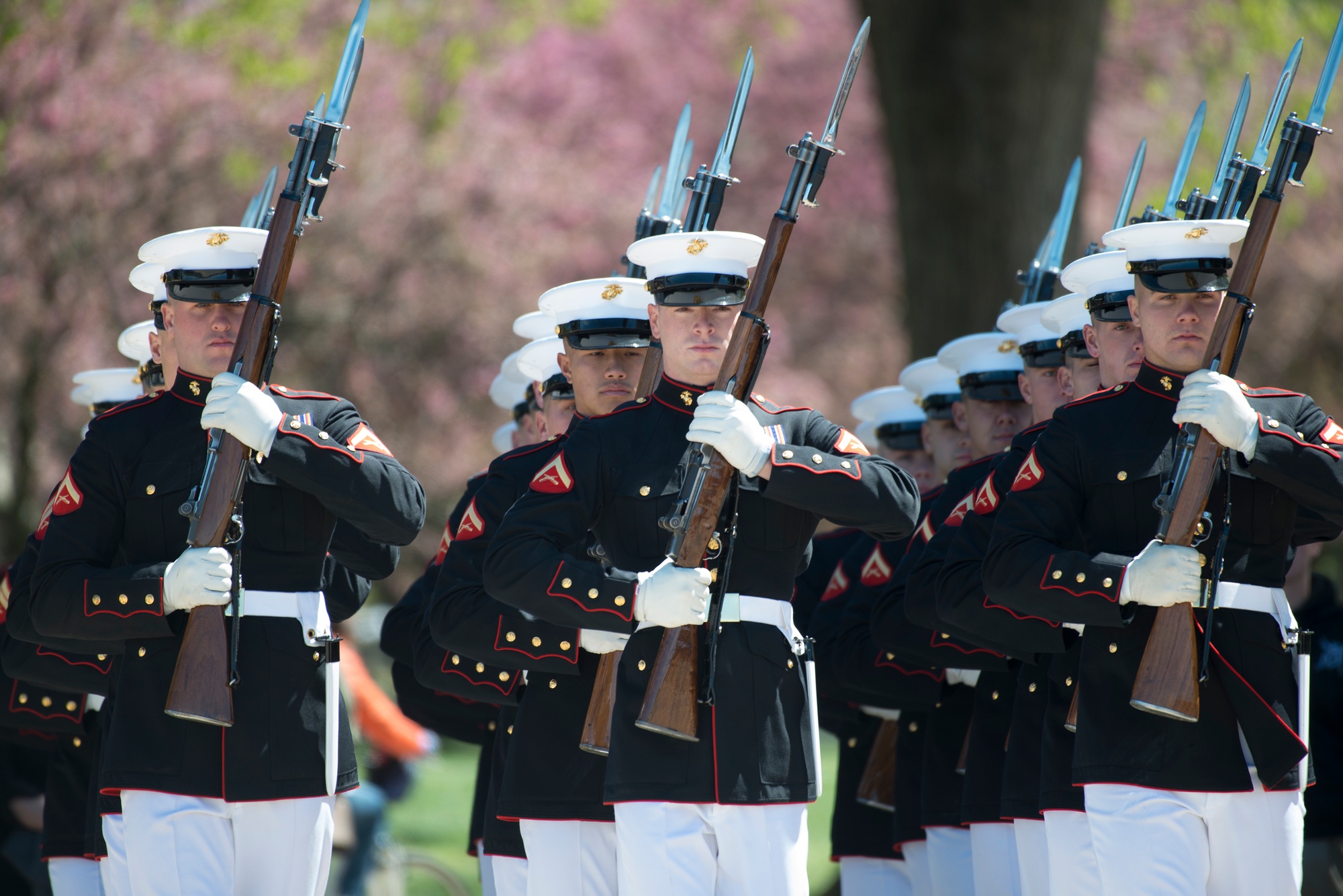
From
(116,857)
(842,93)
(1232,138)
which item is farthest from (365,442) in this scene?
(1232,138)

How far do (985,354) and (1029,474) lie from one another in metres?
1.80

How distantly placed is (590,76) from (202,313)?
45.5 ft

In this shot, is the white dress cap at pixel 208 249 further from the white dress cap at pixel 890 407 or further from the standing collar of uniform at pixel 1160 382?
the white dress cap at pixel 890 407

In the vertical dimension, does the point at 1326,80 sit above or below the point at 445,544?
above

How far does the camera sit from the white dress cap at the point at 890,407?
26.1ft

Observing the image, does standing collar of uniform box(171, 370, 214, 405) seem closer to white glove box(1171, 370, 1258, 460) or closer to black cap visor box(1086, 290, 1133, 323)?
black cap visor box(1086, 290, 1133, 323)

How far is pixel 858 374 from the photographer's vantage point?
20.5m

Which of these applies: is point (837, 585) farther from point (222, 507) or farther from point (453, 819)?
point (453, 819)

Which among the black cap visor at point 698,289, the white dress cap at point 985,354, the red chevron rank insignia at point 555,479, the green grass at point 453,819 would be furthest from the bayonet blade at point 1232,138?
the green grass at point 453,819

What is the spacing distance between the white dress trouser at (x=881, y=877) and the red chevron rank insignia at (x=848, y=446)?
266 cm

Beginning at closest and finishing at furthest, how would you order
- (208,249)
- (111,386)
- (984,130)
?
(208,249) < (111,386) < (984,130)

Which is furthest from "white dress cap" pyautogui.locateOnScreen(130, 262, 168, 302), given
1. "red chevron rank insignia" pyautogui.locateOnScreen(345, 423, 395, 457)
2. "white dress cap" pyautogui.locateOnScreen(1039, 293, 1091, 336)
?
"white dress cap" pyautogui.locateOnScreen(1039, 293, 1091, 336)

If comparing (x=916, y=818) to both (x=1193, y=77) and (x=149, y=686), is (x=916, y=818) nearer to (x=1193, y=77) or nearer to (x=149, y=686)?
(x=149, y=686)

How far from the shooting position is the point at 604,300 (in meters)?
6.17
